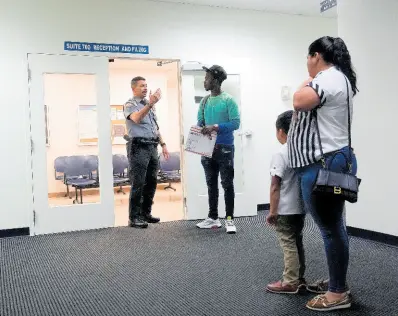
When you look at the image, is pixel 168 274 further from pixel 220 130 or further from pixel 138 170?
pixel 138 170

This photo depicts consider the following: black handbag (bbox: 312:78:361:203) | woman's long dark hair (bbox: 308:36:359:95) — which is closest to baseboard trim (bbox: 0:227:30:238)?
black handbag (bbox: 312:78:361:203)

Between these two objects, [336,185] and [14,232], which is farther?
[14,232]

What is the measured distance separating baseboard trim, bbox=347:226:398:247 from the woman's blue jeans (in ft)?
5.35

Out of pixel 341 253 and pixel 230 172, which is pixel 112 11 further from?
pixel 341 253

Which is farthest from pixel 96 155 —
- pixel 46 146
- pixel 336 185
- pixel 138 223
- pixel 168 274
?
pixel 336 185

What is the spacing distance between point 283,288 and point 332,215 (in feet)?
2.00

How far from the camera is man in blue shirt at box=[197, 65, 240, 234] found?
401 centimetres

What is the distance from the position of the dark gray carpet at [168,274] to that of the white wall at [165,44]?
96 centimetres

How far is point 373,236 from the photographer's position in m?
3.62

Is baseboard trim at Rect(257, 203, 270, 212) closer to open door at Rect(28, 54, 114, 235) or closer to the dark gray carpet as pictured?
the dark gray carpet

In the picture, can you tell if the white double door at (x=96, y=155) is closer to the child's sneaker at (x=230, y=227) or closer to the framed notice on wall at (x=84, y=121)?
the child's sneaker at (x=230, y=227)

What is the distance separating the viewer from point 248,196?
5.02m

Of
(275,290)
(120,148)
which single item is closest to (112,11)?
(275,290)

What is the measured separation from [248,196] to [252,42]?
202 centimetres
